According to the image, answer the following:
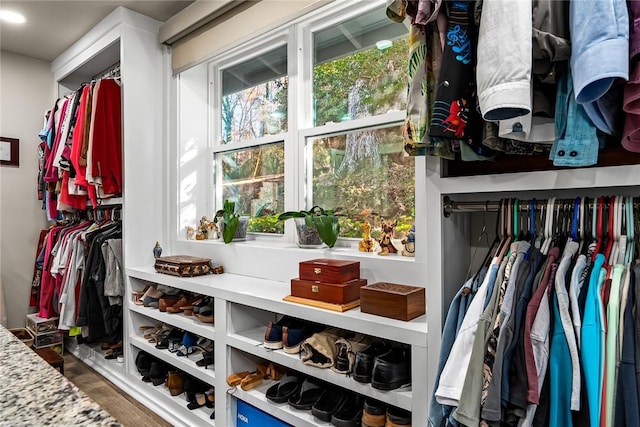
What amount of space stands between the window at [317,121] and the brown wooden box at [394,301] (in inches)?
18.8

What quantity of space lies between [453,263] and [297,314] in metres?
0.67

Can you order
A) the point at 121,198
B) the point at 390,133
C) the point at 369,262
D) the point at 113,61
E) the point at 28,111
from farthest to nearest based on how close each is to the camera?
the point at 28,111 → the point at 113,61 → the point at 121,198 → the point at 390,133 → the point at 369,262

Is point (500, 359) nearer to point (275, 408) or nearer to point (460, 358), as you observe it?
point (460, 358)

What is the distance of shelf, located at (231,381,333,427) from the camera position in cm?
163

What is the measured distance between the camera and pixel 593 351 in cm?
91

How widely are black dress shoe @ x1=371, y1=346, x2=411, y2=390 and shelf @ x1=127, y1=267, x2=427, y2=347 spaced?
0.29ft

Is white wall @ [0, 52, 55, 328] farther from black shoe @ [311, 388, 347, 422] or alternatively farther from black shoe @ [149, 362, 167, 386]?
black shoe @ [311, 388, 347, 422]

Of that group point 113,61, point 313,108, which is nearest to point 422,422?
point 313,108

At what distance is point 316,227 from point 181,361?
1086 mm

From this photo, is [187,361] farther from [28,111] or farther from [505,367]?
[28,111]

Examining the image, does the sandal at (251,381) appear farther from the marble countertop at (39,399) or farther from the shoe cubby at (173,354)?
the marble countertop at (39,399)

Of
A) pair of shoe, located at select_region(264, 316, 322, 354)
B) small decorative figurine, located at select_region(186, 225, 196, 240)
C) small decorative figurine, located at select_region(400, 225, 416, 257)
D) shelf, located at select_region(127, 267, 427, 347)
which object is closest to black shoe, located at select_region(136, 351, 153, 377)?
shelf, located at select_region(127, 267, 427, 347)

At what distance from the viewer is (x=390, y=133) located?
80.0 inches

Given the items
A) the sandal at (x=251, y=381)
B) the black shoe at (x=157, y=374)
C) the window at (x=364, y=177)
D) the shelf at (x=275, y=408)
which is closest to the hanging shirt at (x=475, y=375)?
the shelf at (x=275, y=408)
